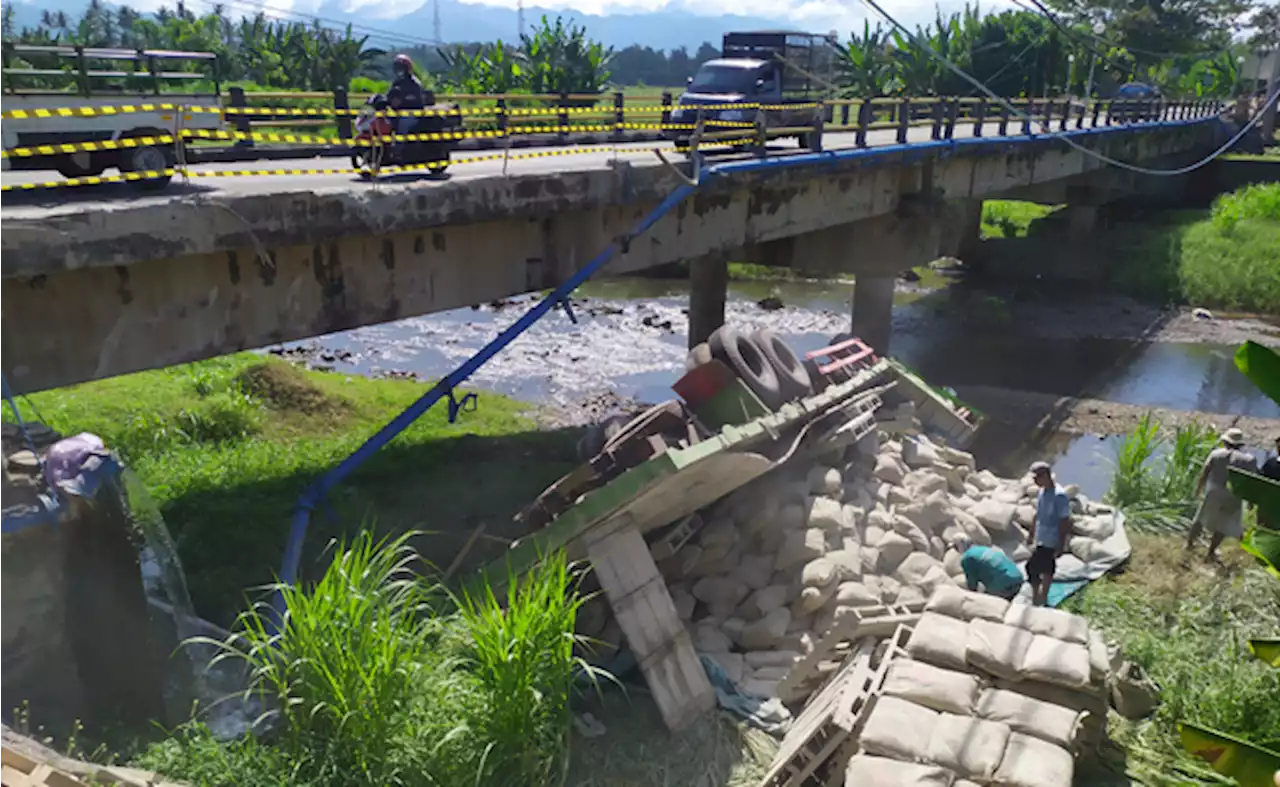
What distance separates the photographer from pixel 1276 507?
463 cm

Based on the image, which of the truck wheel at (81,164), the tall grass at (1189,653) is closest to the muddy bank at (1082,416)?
the tall grass at (1189,653)

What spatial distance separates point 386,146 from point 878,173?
1005cm

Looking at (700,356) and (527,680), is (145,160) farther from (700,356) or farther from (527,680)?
(700,356)

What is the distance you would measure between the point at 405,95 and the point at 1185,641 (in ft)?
30.0

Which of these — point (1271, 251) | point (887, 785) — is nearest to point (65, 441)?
point (887, 785)

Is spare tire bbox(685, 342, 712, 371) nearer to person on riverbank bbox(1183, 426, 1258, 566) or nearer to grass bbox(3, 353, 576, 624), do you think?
grass bbox(3, 353, 576, 624)

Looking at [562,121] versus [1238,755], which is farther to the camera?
[562,121]

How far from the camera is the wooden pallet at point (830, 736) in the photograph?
6.29 m

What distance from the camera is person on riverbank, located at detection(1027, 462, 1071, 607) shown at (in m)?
9.03

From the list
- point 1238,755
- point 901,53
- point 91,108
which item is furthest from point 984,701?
point 901,53

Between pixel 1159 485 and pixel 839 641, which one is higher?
pixel 839 641

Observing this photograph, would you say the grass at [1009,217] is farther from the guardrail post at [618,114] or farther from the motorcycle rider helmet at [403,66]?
the motorcycle rider helmet at [403,66]

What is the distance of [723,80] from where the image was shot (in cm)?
1759

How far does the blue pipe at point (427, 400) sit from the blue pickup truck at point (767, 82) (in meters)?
4.49
